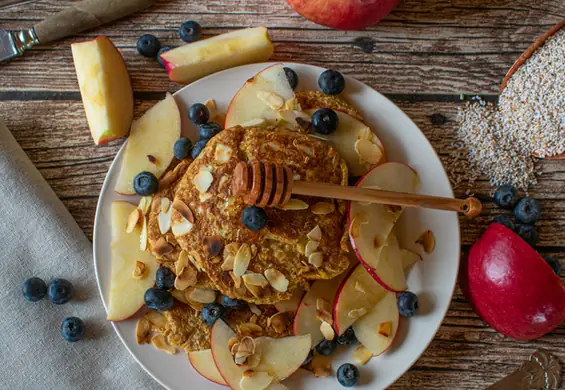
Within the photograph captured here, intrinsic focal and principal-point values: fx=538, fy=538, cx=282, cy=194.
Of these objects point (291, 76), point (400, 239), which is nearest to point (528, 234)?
point (400, 239)

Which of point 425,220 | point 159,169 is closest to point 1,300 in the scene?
point 159,169

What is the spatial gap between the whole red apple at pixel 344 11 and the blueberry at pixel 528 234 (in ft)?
2.82

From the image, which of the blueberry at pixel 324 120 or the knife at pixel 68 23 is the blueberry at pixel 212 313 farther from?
the knife at pixel 68 23

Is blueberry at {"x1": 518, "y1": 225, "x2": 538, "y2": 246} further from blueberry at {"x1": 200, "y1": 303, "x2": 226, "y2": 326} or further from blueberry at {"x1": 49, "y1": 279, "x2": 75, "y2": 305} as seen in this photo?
blueberry at {"x1": 49, "y1": 279, "x2": 75, "y2": 305}

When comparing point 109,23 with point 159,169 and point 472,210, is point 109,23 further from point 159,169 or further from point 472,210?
point 472,210

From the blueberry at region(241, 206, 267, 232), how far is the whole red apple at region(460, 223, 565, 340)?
726 millimetres

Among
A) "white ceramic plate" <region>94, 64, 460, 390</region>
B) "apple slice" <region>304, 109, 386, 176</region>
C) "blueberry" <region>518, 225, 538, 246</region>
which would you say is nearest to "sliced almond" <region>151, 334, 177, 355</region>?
"white ceramic plate" <region>94, 64, 460, 390</region>

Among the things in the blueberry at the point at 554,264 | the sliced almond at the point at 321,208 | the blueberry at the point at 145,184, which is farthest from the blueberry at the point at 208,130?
the blueberry at the point at 554,264

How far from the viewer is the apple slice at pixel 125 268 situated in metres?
1.69

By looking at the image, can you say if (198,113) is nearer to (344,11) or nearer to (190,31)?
(190,31)

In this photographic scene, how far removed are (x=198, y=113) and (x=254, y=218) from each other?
0.43 metres

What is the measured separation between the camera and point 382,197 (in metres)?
1.48

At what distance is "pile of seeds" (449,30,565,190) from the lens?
68.7 inches

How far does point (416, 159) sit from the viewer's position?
1.70m
